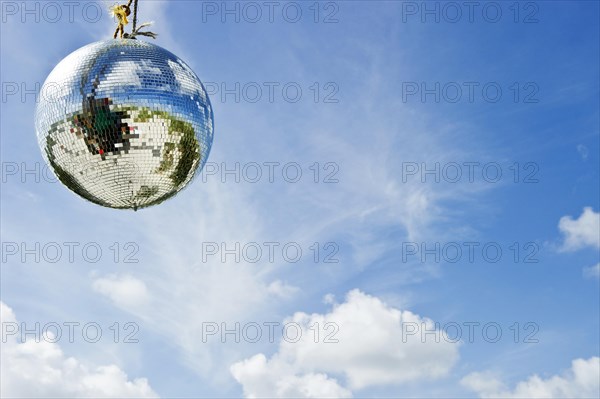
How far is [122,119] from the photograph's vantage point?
8.88m

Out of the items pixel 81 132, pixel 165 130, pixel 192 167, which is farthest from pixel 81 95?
pixel 192 167

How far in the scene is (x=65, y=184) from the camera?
9.78 metres

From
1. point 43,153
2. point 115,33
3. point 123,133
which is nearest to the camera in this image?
point 123,133

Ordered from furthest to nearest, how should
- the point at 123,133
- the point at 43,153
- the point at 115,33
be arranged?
the point at 115,33
the point at 43,153
the point at 123,133

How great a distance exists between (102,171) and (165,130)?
0.96 meters

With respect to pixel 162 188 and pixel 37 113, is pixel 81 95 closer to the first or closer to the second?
pixel 37 113

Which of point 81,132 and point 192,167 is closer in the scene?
point 81,132

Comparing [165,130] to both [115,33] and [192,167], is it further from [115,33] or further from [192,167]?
[115,33]

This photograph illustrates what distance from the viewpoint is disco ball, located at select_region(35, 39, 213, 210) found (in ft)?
29.2

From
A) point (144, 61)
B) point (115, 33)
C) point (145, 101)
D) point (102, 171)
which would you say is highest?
point (115, 33)

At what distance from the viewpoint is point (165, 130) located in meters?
9.01

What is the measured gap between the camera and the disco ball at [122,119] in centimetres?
889

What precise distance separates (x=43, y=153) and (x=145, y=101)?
1685mm

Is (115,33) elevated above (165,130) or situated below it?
above
